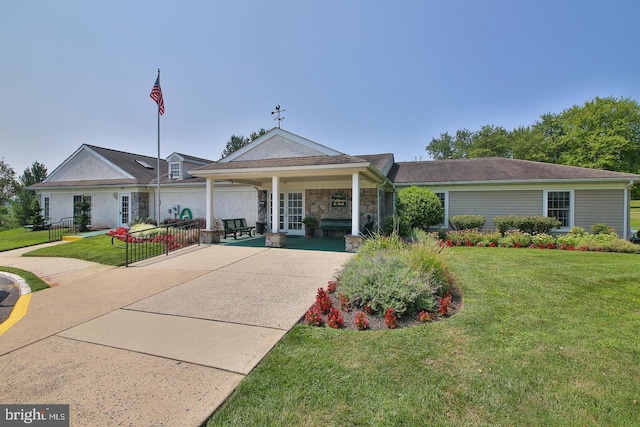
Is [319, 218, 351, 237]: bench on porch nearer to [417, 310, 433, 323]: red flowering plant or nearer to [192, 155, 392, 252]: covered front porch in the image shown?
[192, 155, 392, 252]: covered front porch

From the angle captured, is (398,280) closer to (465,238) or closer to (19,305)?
(19,305)

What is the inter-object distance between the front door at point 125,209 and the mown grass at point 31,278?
30.2 feet

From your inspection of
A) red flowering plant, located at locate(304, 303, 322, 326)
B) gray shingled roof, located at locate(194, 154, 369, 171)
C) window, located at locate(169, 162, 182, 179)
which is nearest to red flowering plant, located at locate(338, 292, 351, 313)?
red flowering plant, located at locate(304, 303, 322, 326)

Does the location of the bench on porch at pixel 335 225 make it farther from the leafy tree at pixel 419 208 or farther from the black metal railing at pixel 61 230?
the black metal railing at pixel 61 230

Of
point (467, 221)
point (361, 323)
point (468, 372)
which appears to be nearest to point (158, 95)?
point (361, 323)

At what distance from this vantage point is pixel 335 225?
13000mm

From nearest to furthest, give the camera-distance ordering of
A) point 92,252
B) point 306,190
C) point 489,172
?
point 92,252 < point 489,172 < point 306,190

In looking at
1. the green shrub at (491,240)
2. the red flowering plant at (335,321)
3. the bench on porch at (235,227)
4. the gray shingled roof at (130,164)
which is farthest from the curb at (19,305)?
the green shrub at (491,240)

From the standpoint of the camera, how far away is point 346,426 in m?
2.05

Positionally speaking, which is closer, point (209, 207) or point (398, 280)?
point (398, 280)

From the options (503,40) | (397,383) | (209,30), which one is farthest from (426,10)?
(397,383)

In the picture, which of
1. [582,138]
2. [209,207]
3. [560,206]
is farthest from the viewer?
[582,138]

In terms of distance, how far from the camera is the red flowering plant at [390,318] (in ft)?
12.3

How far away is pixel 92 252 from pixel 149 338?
28.7 feet
